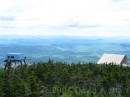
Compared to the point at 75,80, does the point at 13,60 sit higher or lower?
higher

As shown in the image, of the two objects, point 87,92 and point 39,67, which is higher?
point 39,67

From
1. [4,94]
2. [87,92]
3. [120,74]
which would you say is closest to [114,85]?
[120,74]

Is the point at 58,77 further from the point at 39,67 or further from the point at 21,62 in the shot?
the point at 21,62

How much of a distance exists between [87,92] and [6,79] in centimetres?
2134

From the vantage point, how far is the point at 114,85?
88.9m

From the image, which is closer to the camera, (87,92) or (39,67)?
(87,92)

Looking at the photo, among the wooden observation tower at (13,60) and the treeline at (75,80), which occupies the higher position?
the wooden observation tower at (13,60)

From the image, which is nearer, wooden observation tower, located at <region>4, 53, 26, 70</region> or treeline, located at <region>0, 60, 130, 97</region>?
treeline, located at <region>0, 60, 130, 97</region>

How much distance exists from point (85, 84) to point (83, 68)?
8.56m

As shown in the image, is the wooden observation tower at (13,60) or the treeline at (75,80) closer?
the treeline at (75,80)

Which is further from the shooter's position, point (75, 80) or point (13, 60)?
point (13, 60)

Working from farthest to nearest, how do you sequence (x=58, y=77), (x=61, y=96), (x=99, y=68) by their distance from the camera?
(x=99, y=68)
(x=58, y=77)
(x=61, y=96)

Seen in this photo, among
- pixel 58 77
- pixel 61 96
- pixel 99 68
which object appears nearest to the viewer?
pixel 61 96

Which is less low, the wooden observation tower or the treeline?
the wooden observation tower
